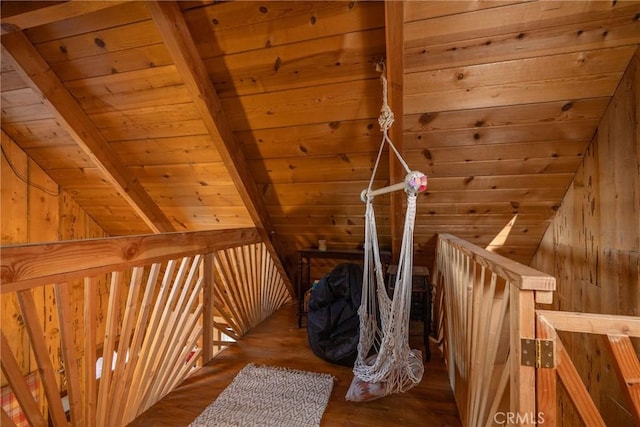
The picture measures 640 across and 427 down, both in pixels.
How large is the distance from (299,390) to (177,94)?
7.11 feet

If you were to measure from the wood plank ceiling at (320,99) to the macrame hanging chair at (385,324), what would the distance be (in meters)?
0.33

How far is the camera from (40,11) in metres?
1.33

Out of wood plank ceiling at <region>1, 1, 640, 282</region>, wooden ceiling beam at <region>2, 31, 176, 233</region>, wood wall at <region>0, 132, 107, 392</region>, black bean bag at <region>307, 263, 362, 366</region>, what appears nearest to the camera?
wood plank ceiling at <region>1, 1, 640, 282</region>

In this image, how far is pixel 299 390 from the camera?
1.80 metres

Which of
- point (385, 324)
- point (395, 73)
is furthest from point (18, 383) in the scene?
point (395, 73)

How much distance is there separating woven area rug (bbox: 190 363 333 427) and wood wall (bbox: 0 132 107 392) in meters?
2.28

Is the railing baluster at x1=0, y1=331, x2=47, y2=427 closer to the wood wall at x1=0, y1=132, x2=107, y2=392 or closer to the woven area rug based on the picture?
the woven area rug

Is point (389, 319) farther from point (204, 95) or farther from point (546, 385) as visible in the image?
point (204, 95)

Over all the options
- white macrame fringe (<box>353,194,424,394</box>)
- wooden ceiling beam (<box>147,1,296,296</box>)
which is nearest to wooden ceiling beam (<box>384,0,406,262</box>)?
white macrame fringe (<box>353,194,424,394</box>)

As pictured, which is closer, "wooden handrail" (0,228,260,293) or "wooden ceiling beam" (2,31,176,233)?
"wooden handrail" (0,228,260,293)

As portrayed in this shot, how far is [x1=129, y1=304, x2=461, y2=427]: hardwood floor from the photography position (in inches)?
61.3

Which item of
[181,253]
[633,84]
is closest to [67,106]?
[181,253]

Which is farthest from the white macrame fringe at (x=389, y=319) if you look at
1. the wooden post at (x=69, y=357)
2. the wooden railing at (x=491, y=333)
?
the wooden post at (x=69, y=357)

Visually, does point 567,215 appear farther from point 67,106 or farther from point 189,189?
point 67,106
